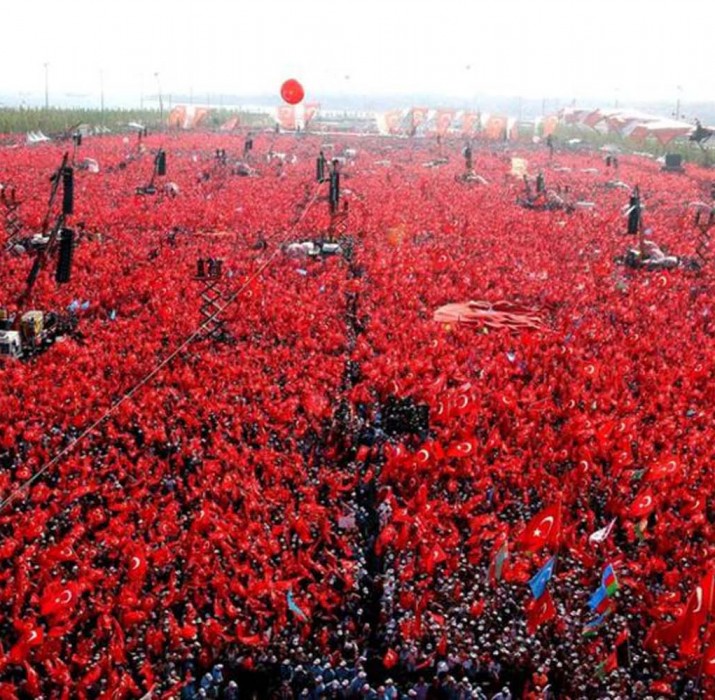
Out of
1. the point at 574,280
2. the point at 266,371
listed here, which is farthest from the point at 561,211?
the point at 266,371

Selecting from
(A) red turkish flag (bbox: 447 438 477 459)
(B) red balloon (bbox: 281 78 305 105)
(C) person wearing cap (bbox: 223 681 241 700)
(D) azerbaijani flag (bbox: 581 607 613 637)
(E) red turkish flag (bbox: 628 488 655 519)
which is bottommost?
(C) person wearing cap (bbox: 223 681 241 700)

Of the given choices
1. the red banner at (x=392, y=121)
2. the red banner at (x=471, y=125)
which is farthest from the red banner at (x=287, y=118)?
the red banner at (x=471, y=125)

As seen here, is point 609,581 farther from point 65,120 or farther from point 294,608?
point 65,120

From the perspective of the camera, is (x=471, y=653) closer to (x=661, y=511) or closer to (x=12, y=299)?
(x=661, y=511)

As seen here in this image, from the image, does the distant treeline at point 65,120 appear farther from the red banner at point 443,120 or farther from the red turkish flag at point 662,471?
the red turkish flag at point 662,471

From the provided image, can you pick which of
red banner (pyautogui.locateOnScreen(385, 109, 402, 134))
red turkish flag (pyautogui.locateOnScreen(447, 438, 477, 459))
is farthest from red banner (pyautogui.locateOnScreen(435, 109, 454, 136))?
red turkish flag (pyautogui.locateOnScreen(447, 438, 477, 459))

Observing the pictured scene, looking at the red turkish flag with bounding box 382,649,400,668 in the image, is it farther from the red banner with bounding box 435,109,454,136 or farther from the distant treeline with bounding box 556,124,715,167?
the red banner with bounding box 435,109,454,136
